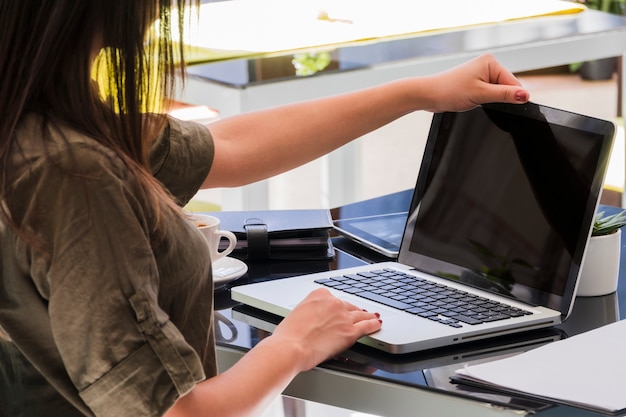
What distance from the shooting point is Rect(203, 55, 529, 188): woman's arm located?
1319 mm

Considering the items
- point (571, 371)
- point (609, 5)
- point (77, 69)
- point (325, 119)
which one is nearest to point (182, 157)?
point (325, 119)

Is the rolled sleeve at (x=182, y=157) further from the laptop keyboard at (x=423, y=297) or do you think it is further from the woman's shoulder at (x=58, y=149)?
the woman's shoulder at (x=58, y=149)

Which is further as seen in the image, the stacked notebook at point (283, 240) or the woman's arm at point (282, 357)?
the stacked notebook at point (283, 240)

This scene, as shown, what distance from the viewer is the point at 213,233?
131cm

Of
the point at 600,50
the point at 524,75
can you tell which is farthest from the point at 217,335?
the point at 524,75

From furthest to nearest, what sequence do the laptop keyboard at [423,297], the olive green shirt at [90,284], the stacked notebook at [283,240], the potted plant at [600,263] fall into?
the stacked notebook at [283,240]
the potted plant at [600,263]
the laptop keyboard at [423,297]
the olive green shirt at [90,284]

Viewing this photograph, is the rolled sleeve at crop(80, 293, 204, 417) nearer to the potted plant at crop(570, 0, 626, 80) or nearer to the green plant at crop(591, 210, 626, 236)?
the green plant at crop(591, 210, 626, 236)

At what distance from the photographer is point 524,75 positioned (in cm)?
616

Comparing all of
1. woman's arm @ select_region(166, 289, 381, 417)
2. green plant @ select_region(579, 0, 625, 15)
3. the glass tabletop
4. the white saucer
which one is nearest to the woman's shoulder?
woman's arm @ select_region(166, 289, 381, 417)

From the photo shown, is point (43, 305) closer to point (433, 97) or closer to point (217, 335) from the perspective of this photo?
point (217, 335)

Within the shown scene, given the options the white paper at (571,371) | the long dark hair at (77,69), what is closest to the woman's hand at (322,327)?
the white paper at (571,371)

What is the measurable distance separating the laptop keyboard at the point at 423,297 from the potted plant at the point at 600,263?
0.13 metres

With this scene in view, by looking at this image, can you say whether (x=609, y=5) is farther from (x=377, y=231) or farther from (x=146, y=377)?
(x=146, y=377)

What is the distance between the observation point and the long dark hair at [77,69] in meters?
0.87
